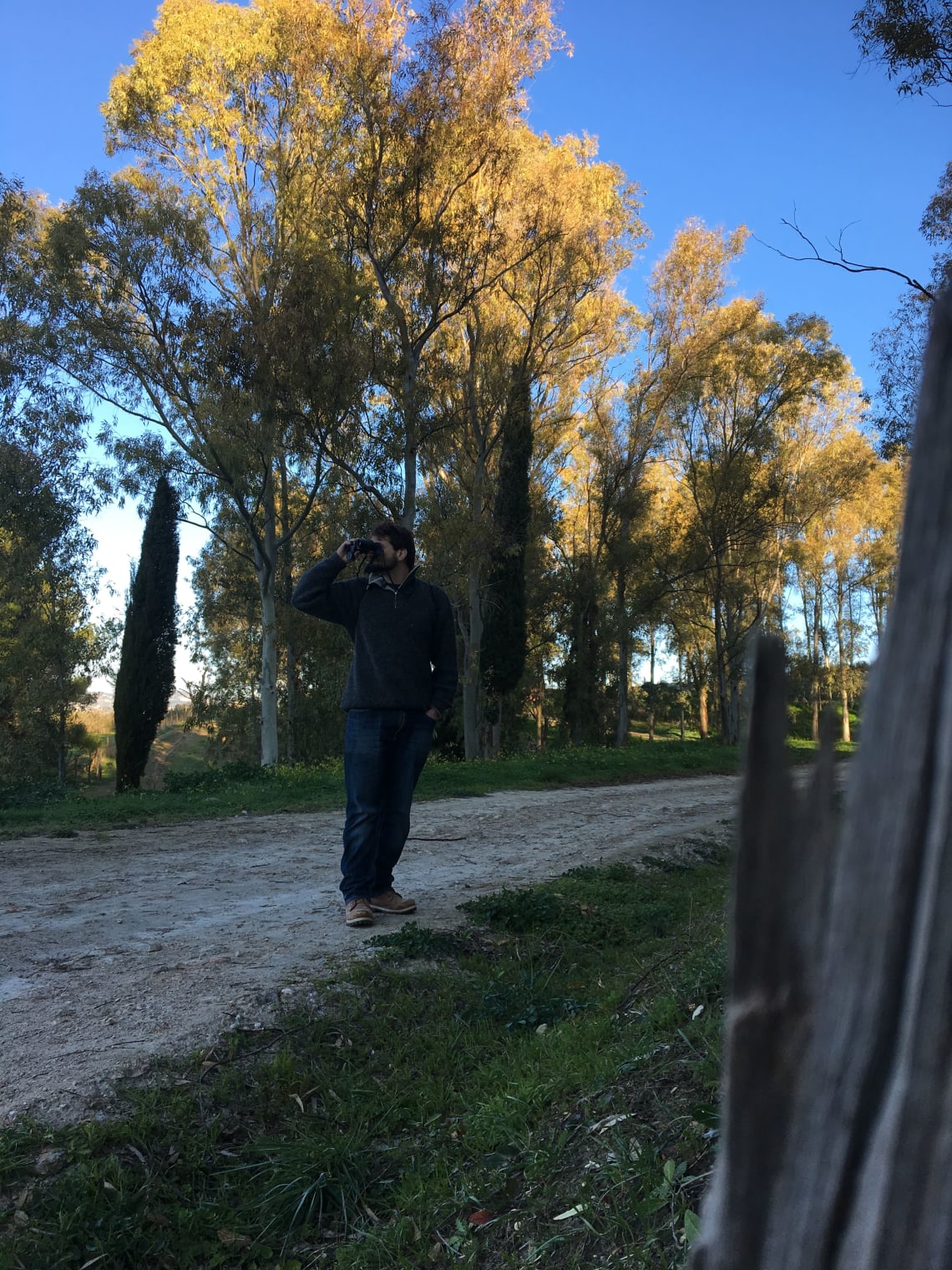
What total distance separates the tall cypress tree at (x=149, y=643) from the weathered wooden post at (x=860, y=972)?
2540 cm

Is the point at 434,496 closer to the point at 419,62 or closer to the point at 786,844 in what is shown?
the point at 419,62

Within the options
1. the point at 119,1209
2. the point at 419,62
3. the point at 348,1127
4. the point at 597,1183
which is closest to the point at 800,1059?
the point at 597,1183

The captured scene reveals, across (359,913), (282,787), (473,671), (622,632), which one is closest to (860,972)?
(359,913)

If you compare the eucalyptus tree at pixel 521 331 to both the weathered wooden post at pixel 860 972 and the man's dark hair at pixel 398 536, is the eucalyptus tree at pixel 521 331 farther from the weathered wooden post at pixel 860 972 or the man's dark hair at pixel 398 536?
the weathered wooden post at pixel 860 972

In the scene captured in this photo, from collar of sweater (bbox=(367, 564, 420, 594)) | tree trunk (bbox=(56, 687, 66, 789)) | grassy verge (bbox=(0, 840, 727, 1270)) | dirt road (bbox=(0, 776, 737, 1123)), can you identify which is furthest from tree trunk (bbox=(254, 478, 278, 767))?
grassy verge (bbox=(0, 840, 727, 1270))

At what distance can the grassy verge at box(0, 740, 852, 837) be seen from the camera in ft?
32.8

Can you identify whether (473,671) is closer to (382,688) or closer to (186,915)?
(186,915)

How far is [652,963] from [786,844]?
4369 mm

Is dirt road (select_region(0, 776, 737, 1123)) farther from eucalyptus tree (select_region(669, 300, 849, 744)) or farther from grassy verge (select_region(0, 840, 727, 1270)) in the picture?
eucalyptus tree (select_region(669, 300, 849, 744))

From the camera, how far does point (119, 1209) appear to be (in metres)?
2.63

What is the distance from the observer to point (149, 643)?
2623 centimetres

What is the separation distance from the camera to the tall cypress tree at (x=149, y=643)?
25266 mm

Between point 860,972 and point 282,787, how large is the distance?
13.1 m

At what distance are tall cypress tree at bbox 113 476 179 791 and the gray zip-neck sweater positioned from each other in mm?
20842
